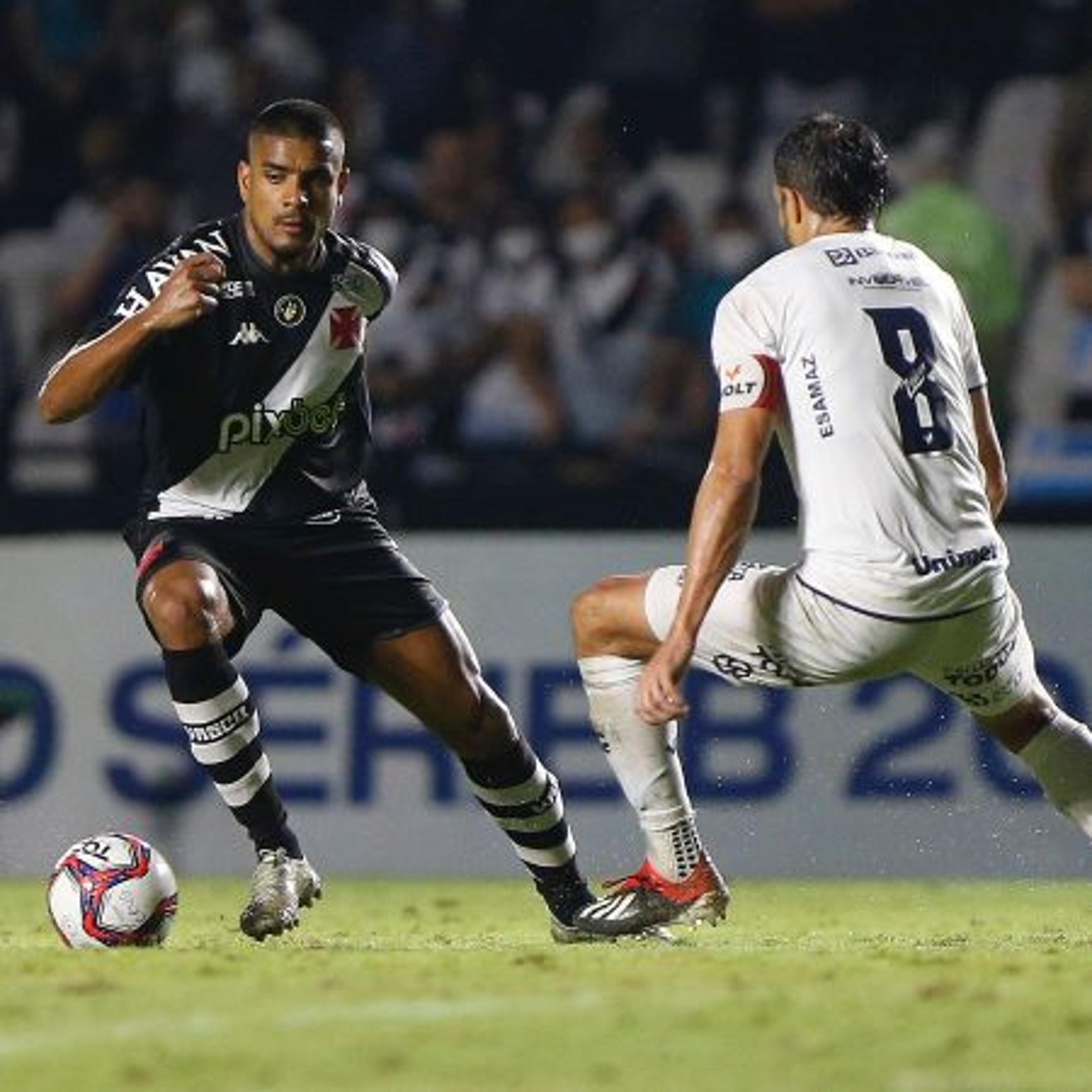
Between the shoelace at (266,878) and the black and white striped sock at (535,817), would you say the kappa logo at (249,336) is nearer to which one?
the black and white striped sock at (535,817)

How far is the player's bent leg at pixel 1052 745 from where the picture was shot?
667cm

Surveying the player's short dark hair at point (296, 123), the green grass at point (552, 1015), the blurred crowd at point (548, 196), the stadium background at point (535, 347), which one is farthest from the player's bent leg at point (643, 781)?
the blurred crowd at point (548, 196)

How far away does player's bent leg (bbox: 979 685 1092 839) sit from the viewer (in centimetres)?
667

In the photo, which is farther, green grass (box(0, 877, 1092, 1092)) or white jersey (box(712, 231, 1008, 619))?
white jersey (box(712, 231, 1008, 619))

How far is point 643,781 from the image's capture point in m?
6.62

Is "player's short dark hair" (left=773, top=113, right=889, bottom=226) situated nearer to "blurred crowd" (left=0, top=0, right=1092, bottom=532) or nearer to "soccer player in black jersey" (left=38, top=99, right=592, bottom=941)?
"soccer player in black jersey" (left=38, top=99, right=592, bottom=941)

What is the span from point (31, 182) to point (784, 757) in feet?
13.5

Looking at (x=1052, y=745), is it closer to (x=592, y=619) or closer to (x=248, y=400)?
(x=592, y=619)

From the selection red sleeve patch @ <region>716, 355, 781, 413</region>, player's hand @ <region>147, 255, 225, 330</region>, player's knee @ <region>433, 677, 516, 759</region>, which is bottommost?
player's knee @ <region>433, 677, 516, 759</region>

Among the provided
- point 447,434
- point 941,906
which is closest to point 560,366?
point 447,434

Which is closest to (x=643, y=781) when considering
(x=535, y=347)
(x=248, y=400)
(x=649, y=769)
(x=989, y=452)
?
(x=649, y=769)

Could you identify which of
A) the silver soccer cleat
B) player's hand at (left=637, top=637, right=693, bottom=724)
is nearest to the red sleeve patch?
player's hand at (left=637, top=637, right=693, bottom=724)

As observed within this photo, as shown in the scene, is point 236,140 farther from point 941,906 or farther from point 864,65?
point 941,906

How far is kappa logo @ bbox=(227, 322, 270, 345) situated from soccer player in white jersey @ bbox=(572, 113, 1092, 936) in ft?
3.59
